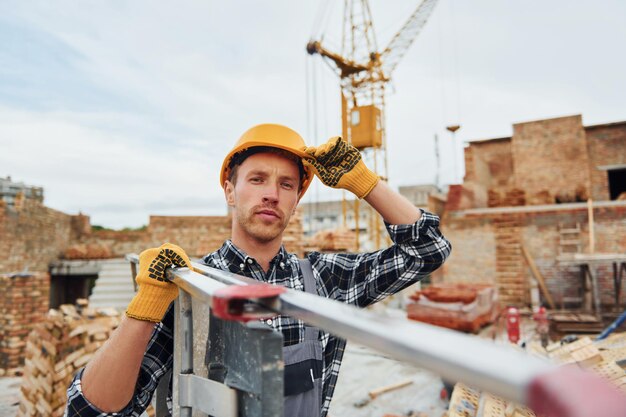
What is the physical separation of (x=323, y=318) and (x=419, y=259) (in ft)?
4.69

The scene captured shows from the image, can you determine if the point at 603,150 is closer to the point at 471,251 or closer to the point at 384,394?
the point at 471,251

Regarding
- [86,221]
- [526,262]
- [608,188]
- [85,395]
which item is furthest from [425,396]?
[608,188]

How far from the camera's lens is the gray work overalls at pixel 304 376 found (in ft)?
4.64

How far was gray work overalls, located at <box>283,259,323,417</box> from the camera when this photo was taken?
1415 millimetres

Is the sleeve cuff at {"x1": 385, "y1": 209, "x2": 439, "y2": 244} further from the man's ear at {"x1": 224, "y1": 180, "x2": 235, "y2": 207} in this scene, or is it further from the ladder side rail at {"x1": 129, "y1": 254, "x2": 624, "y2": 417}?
the ladder side rail at {"x1": 129, "y1": 254, "x2": 624, "y2": 417}

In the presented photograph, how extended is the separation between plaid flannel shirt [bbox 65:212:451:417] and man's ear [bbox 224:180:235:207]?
0.70 ft

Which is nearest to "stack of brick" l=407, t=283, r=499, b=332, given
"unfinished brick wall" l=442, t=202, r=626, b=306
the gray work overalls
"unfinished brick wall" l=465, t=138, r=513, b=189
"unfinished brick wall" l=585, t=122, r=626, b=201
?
"unfinished brick wall" l=442, t=202, r=626, b=306

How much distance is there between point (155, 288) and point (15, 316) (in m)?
6.82

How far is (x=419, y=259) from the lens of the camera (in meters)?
1.97

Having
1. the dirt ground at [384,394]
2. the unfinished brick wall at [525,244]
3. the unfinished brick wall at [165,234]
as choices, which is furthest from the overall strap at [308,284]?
the unfinished brick wall at [165,234]

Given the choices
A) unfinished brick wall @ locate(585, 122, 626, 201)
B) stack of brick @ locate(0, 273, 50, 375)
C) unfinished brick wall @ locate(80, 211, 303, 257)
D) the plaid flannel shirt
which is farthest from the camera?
unfinished brick wall @ locate(585, 122, 626, 201)

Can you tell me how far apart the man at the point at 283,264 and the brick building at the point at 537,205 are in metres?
11.8

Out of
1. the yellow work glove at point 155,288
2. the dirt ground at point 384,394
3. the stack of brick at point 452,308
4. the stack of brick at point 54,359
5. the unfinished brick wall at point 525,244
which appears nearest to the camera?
the yellow work glove at point 155,288

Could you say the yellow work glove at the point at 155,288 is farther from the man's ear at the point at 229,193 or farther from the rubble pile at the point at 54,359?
the rubble pile at the point at 54,359
